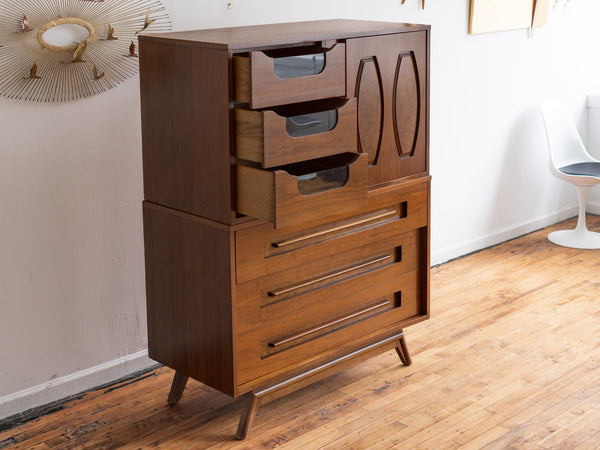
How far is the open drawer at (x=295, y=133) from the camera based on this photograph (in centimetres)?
218

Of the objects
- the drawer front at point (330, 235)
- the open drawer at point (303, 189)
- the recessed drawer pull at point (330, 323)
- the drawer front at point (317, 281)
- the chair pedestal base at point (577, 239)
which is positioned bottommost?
the chair pedestal base at point (577, 239)

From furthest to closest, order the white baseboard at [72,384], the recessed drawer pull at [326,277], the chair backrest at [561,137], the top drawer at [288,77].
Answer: the chair backrest at [561,137] < the white baseboard at [72,384] < the recessed drawer pull at [326,277] < the top drawer at [288,77]

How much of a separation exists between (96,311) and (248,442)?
2.44ft

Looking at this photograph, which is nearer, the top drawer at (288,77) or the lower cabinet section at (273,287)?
the top drawer at (288,77)

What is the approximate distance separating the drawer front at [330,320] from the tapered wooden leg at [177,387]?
0.36m

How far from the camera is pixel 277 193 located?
2.18 metres

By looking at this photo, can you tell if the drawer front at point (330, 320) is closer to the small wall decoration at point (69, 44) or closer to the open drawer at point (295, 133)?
the open drawer at point (295, 133)

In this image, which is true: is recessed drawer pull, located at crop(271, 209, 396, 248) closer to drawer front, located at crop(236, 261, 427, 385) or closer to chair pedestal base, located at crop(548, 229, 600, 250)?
drawer front, located at crop(236, 261, 427, 385)

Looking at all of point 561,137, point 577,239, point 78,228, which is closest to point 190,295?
point 78,228

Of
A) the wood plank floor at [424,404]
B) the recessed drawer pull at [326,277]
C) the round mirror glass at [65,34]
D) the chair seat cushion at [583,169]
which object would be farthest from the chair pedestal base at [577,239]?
the round mirror glass at [65,34]

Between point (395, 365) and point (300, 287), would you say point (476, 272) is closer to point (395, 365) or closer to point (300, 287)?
point (395, 365)

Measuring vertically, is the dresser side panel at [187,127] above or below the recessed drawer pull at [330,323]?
above


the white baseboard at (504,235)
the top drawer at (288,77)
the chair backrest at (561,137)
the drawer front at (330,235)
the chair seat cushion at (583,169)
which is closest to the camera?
the top drawer at (288,77)

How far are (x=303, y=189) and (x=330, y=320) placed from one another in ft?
1.72
